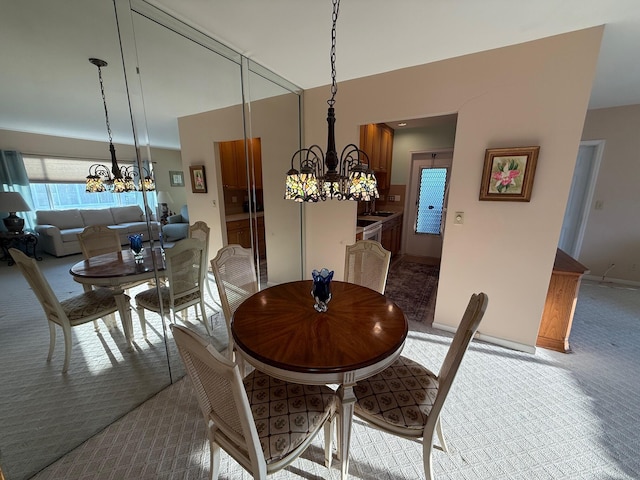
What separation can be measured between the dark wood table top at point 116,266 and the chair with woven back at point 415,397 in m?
1.73

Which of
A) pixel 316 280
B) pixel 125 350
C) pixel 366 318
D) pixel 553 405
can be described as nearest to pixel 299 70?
pixel 316 280

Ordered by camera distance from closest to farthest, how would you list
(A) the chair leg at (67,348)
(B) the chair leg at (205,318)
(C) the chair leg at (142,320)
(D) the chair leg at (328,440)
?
(D) the chair leg at (328,440) → (A) the chair leg at (67,348) → (C) the chair leg at (142,320) → (B) the chair leg at (205,318)

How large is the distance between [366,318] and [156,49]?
239cm

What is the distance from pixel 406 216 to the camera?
4.95 m

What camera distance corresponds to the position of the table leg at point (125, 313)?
1.93 meters

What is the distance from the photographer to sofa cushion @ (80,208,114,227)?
1.68 meters

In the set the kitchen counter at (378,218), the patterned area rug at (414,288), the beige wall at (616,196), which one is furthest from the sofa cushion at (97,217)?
the beige wall at (616,196)

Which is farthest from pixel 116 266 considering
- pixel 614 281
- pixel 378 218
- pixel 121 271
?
pixel 614 281

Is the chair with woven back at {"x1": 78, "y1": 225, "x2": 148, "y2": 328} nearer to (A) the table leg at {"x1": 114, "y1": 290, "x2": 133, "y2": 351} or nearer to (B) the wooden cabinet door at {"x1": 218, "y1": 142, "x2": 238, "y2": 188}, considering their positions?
(A) the table leg at {"x1": 114, "y1": 290, "x2": 133, "y2": 351}

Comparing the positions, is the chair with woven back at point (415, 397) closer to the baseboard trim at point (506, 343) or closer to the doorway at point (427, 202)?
the baseboard trim at point (506, 343)

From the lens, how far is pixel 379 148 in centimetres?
408

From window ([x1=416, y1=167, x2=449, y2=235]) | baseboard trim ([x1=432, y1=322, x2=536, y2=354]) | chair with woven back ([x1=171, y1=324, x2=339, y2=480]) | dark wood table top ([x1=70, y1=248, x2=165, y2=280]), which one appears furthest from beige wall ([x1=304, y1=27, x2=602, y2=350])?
window ([x1=416, y1=167, x2=449, y2=235])

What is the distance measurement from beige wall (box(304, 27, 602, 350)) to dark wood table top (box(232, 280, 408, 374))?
52.2 inches

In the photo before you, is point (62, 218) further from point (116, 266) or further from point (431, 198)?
point (431, 198)
